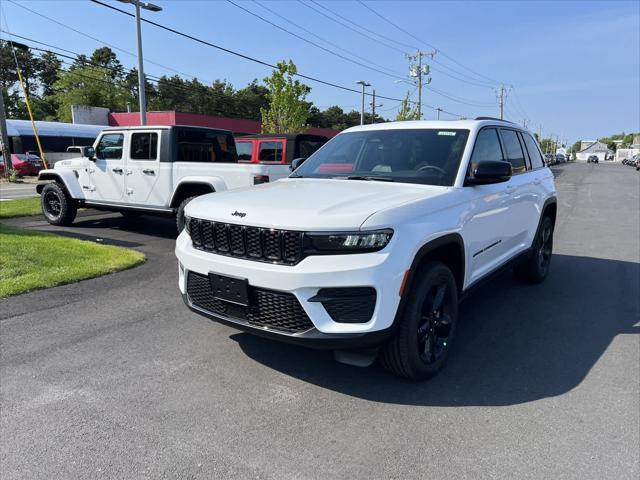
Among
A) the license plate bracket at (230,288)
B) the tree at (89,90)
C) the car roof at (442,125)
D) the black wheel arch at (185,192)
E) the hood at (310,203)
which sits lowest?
the license plate bracket at (230,288)

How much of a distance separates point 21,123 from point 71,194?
85.3ft

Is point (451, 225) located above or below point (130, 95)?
below

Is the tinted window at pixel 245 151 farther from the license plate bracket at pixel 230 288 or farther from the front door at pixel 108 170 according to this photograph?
the license plate bracket at pixel 230 288

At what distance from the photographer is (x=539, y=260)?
6086mm

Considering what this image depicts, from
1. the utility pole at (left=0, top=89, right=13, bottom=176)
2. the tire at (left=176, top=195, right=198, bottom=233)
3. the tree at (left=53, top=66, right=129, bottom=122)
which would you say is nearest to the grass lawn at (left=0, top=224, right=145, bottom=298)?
the tire at (left=176, top=195, right=198, bottom=233)

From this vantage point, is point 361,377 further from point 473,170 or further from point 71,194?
point 71,194

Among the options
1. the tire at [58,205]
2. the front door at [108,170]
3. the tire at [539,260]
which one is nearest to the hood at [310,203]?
the tire at [539,260]

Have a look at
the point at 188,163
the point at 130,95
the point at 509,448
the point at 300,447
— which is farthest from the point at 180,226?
the point at 130,95

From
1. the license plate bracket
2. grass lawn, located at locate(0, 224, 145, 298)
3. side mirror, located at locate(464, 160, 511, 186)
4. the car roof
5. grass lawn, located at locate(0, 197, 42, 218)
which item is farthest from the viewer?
grass lawn, located at locate(0, 197, 42, 218)

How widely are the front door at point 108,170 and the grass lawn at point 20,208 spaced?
9.99ft

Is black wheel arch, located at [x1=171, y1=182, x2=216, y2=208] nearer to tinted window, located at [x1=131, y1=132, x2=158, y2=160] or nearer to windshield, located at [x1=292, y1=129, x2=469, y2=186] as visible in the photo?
tinted window, located at [x1=131, y1=132, x2=158, y2=160]

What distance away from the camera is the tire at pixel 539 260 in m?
5.95

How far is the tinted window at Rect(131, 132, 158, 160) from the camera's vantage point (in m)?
8.53

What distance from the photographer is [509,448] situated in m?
2.74
